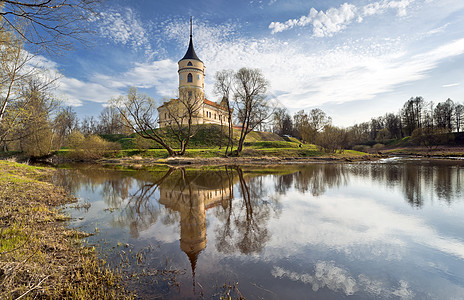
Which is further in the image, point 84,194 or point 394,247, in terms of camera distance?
point 84,194

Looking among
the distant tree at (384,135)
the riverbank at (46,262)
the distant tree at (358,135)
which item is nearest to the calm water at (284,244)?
the riverbank at (46,262)

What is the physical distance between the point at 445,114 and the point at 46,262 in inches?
3584

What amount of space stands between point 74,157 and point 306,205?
42.2m

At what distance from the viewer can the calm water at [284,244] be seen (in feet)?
13.0

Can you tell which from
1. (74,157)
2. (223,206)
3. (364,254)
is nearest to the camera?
(364,254)

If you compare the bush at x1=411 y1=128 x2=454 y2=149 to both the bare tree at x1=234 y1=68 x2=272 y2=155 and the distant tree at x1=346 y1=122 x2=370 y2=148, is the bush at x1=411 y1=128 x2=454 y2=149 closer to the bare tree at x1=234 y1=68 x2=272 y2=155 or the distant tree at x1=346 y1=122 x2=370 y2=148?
the distant tree at x1=346 y1=122 x2=370 y2=148

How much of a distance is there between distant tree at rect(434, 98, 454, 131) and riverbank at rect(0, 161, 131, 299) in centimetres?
8767

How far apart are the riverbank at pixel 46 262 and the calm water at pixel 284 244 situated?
45cm

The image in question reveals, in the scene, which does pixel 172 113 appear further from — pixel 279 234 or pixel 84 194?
pixel 279 234

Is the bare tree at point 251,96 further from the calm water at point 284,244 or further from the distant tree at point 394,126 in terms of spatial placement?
the distant tree at point 394,126

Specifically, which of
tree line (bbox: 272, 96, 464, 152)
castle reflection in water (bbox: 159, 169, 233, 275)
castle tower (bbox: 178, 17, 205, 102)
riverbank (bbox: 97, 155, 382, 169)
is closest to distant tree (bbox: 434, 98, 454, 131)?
tree line (bbox: 272, 96, 464, 152)

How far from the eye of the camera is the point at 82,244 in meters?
5.60

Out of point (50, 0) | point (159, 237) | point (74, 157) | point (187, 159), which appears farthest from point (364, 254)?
point (74, 157)

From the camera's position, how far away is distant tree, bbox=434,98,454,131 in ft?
215
